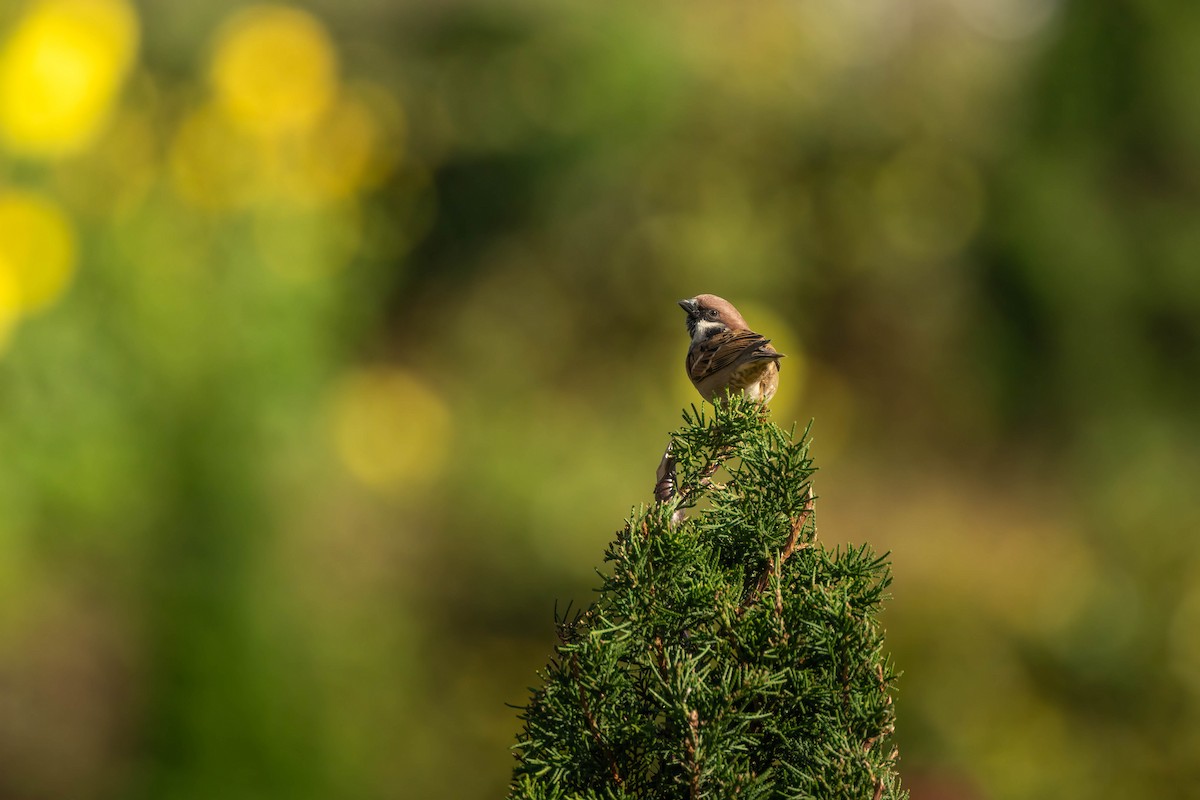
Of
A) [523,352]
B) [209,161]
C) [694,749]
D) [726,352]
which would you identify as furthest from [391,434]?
[694,749]

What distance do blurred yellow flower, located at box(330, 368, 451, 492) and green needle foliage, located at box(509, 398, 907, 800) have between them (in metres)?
5.10

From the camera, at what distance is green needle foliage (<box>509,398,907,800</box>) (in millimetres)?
1291

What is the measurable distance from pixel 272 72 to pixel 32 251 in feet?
7.52

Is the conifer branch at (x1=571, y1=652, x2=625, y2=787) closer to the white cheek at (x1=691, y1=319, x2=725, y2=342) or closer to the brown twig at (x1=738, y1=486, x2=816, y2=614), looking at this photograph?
the brown twig at (x1=738, y1=486, x2=816, y2=614)

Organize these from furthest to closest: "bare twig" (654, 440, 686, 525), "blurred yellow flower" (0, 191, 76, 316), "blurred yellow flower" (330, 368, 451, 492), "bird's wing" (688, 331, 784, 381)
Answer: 1. "blurred yellow flower" (330, 368, 451, 492)
2. "blurred yellow flower" (0, 191, 76, 316)
3. "bird's wing" (688, 331, 784, 381)
4. "bare twig" (654, 440, 686, 525)

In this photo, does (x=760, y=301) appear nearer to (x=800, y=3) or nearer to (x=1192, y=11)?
(x=800, y=3)

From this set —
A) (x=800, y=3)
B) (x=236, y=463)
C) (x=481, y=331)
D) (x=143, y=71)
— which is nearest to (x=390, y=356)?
(x=481, y=331)

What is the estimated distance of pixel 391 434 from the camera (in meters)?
6.80

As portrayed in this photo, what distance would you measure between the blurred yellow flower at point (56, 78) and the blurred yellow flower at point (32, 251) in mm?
276

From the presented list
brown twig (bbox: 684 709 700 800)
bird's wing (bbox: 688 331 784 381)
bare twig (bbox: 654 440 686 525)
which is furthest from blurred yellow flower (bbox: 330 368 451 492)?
brown twig (bbox: 684 709 700 800)

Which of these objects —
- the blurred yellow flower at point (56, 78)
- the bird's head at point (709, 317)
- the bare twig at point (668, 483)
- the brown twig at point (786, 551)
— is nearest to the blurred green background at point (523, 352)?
the blurred yellow flower at point (56, 78)

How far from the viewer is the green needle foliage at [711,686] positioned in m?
1.29

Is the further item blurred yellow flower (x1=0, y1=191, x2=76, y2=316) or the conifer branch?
blurred yellow flower (x1=0, y1=191, x2=76, y2=316)

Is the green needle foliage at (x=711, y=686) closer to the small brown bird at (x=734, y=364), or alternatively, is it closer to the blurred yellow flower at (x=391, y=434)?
the small brown bird at (x=734, y=364)
